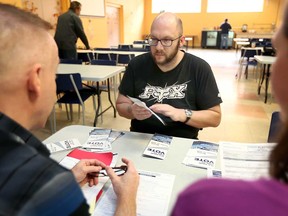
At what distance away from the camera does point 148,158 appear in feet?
3.67

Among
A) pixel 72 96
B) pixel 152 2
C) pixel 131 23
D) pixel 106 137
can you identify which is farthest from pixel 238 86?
pixel 152 2

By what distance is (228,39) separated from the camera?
13.0 m

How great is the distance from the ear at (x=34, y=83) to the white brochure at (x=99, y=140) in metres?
0.61

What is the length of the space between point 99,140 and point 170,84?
1.91 ft

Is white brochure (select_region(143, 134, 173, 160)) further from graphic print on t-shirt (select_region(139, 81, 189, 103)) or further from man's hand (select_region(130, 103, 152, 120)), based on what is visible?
graphic print on t-shirt (select_region(139, 81, 189, 103))

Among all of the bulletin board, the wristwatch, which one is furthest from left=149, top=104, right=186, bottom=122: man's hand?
the bulletin board

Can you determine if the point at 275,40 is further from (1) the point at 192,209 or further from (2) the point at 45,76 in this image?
(2) the point at 45,76

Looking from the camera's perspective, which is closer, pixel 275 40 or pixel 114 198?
pixel 275 40

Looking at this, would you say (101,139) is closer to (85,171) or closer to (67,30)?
(85,171)

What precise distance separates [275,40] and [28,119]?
57cm

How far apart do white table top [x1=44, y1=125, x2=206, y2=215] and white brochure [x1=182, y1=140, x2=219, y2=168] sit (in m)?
0.02

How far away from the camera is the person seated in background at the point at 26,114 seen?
0.45m

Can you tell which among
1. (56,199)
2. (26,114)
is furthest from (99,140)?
(56,199)

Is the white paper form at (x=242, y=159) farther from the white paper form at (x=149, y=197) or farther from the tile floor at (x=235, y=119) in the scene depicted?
the tile floor at (x=235, y=119)
